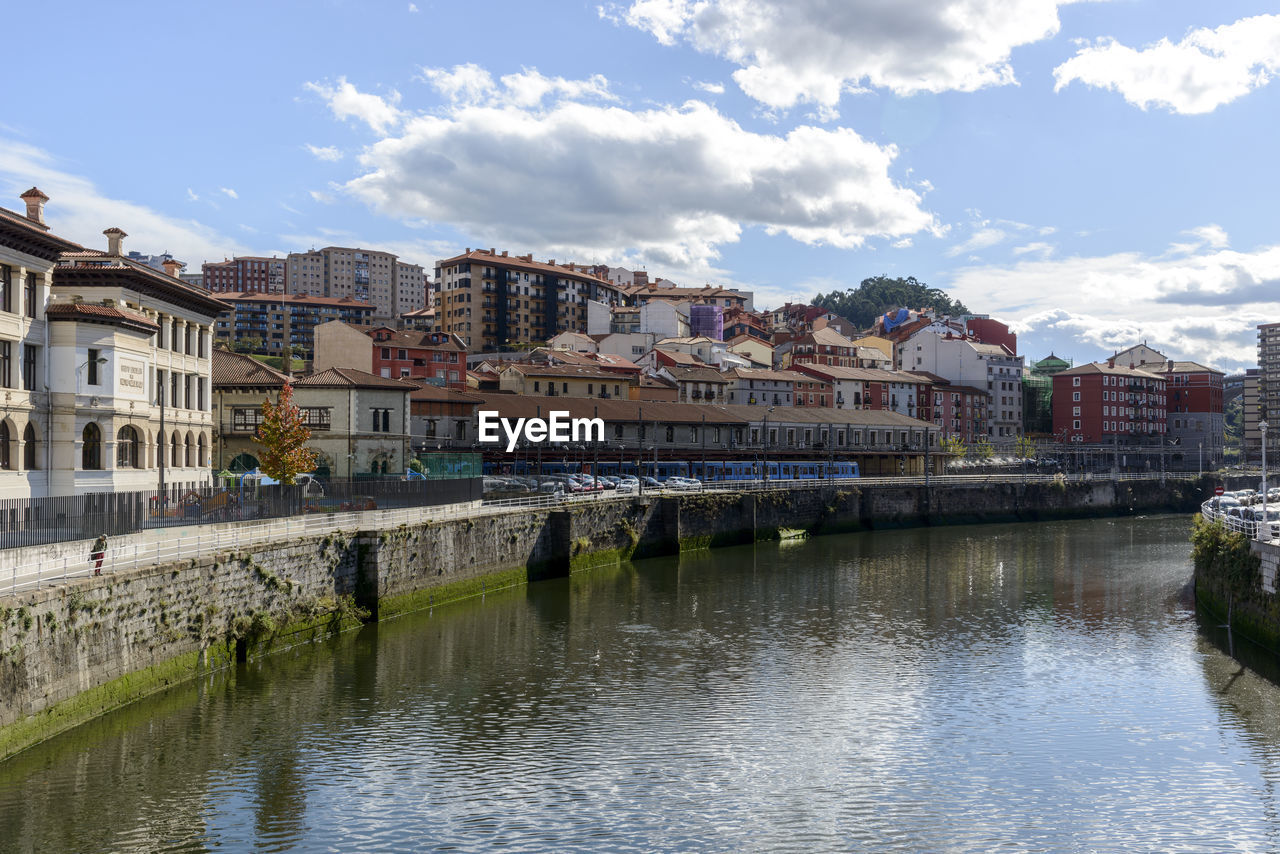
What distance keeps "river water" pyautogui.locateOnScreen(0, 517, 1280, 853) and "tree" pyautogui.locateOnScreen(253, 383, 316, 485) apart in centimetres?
2319

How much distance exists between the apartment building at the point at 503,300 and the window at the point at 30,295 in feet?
411

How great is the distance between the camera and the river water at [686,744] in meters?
23.3

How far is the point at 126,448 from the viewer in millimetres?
50062

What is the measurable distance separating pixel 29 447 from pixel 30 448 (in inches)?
2.2

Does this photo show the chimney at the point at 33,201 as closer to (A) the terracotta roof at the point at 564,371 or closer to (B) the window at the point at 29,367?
(B) the window at the point at 29,367

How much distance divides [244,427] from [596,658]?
4341 centimetres

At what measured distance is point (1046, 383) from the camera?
184 meters

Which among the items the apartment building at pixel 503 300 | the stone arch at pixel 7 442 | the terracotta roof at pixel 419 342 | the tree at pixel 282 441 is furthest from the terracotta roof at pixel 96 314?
the apartment building at pixel 503 300

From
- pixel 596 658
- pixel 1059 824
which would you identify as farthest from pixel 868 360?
pixel 1059 824

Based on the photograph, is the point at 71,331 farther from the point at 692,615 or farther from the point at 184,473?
the point at 692,615

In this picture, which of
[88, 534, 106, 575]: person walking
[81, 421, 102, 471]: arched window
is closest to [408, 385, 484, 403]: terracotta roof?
[81, 421, 102, 471]: arched window

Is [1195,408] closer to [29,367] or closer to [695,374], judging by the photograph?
[695,374]

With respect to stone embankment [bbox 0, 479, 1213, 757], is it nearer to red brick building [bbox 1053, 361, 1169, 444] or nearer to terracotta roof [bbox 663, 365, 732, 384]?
terracotta roof [bbox 663, 365, 732, 384]

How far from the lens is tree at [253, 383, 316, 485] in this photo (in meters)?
66.5
